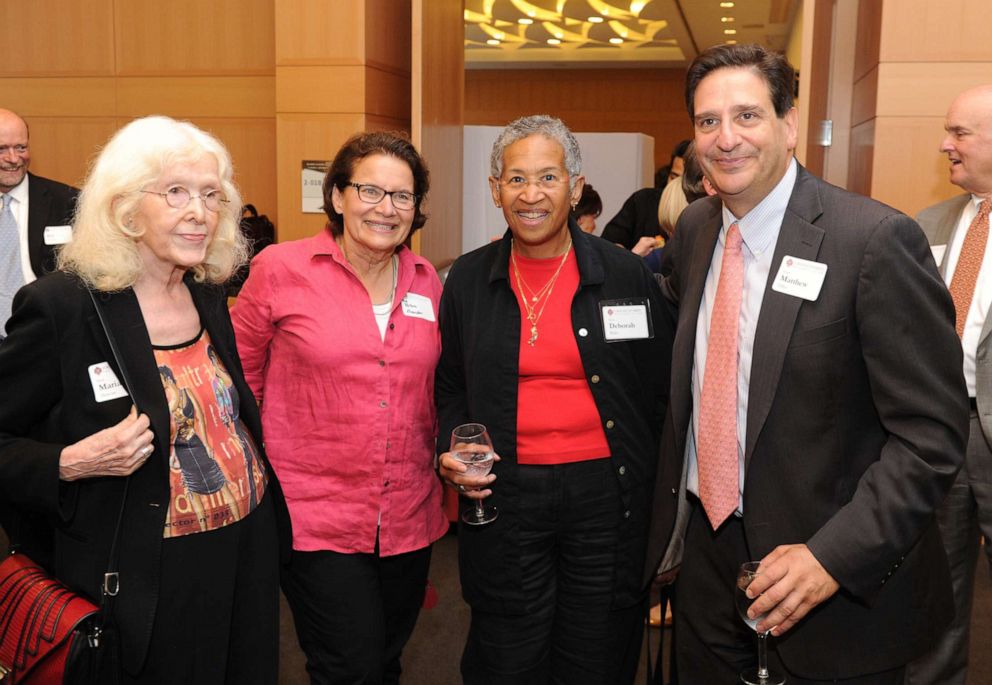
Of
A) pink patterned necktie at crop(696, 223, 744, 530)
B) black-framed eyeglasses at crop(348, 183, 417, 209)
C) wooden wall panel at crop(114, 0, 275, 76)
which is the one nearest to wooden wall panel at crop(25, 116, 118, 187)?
wooden wall panel at crop(114, 0, 275, 76)

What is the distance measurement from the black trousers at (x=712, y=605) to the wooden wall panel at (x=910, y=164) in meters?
3.24

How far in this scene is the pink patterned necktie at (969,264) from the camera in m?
2.94

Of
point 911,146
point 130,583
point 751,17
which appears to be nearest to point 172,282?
point 130,583

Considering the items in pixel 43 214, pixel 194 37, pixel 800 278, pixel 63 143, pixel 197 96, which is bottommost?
pixel 800 278

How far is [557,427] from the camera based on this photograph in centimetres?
229

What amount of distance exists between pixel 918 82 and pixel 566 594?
3610mm

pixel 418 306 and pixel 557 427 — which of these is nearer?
pixel 557 427

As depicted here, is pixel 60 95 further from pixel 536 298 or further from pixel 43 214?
pixel 536 298

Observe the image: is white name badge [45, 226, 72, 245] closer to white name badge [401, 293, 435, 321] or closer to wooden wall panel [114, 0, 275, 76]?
white name badge [401, 293, 435, 321]

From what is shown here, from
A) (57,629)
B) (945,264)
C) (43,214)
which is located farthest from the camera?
(43,214)

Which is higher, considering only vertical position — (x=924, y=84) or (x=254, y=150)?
(x=924, y=84)

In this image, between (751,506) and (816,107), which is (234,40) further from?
(751,506)

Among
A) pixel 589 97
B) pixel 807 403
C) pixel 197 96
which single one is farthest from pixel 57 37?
pixel 589 97

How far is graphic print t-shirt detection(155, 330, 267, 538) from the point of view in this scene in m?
1.89
